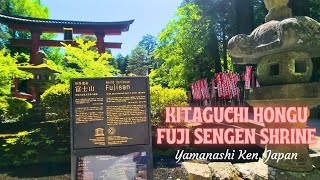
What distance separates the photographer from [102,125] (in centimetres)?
405

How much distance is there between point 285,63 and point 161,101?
22.3 feet

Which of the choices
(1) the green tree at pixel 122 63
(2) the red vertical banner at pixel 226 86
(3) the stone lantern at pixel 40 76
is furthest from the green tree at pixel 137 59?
(3) the stone lantern at pixel 40 76

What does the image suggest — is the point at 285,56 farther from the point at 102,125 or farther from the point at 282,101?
the point at 102,125

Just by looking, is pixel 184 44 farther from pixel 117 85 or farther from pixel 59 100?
pixel 117 85

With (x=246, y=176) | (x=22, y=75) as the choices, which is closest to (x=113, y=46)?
(x=22, y=75)

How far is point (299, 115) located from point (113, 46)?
76.4ft

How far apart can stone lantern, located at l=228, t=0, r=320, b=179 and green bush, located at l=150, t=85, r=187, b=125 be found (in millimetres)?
5902

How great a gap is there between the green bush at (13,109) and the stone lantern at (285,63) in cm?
1059

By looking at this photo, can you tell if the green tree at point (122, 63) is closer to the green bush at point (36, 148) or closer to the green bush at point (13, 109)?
the green bush at point (13, 109)

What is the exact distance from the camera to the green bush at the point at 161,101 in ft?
35.1

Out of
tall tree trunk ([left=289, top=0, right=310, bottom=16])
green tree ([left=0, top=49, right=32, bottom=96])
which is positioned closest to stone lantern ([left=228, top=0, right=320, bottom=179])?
green tree ([left=0, top=49, right=32, bottom=96])

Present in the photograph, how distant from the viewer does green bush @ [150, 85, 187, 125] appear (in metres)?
10.7

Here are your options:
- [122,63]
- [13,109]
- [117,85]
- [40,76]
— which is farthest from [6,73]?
[122,63]

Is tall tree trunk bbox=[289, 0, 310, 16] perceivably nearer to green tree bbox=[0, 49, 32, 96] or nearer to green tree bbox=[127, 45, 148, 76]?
green tree bbox=[0, 49, 32, 96]
